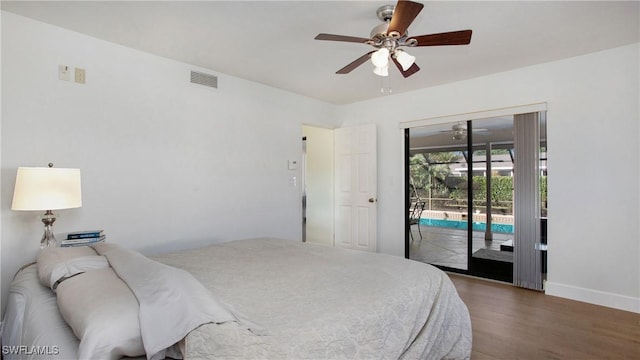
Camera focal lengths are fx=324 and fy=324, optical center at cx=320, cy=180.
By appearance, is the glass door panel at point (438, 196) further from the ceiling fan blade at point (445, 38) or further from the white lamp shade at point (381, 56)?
the white lamp shade at point (381, 56)

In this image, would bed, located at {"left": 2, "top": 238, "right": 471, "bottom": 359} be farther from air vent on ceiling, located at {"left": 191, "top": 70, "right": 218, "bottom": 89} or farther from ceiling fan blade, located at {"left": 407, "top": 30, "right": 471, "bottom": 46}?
air vent on ceiling, located at {"left": 191, "top": 70, "right": 218, "bottom": 89}

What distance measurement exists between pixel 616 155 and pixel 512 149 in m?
0.91

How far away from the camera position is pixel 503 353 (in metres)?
2.25

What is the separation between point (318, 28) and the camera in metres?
2.63

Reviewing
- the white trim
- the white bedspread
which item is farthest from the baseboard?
the white bedspread

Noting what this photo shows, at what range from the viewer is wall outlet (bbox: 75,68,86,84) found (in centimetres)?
275

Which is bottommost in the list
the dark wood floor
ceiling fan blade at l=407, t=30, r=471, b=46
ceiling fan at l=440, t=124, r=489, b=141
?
the dark wood floor

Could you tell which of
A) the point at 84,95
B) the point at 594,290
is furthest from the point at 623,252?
the point at 84,95

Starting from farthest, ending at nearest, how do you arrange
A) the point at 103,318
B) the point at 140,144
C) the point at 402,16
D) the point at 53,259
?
the point at 140,144 < the point at 402,16 < the point at 53,259 < the point at 103,318

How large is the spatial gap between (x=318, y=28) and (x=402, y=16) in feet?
3.00

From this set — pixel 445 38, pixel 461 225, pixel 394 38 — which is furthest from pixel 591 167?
pixel 394 38

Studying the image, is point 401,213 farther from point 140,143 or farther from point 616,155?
point 140,143

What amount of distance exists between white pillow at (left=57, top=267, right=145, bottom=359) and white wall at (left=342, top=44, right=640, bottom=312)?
3.87 metres

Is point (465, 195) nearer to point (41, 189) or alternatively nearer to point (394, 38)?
point (394, 38)
